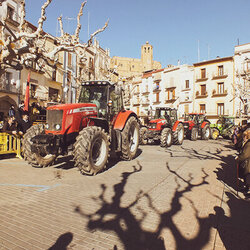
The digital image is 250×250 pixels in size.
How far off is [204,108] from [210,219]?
2887cm

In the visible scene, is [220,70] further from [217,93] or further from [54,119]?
[54,119]

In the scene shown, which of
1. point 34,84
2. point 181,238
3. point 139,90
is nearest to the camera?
point 181,238

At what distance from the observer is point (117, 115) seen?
6.99 m

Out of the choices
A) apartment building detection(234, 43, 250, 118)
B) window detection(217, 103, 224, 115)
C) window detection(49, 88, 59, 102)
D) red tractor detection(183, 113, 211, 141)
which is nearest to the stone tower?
apartment building detection(234, 43, 250, 118)

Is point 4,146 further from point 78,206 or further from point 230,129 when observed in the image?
point 230,129

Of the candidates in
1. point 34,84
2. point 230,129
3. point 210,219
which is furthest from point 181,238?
point 34,84

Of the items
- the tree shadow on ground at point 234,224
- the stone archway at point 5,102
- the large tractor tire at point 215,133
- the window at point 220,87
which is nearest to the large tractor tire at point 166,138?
the tree shadow on ground at point 234,224

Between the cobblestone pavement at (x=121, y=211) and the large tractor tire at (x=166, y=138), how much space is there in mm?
4809

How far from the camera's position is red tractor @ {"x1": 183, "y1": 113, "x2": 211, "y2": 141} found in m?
14.4

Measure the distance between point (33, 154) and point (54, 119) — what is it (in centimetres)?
113

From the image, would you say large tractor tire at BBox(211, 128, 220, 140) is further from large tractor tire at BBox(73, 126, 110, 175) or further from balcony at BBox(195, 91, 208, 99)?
large tractor tire at BBox(73, 126, 110, 175)

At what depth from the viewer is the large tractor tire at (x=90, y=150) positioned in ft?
15.5

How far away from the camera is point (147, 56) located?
74375 millimetres

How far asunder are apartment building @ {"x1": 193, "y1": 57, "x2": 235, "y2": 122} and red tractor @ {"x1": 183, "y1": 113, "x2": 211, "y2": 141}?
1245 centimetres
